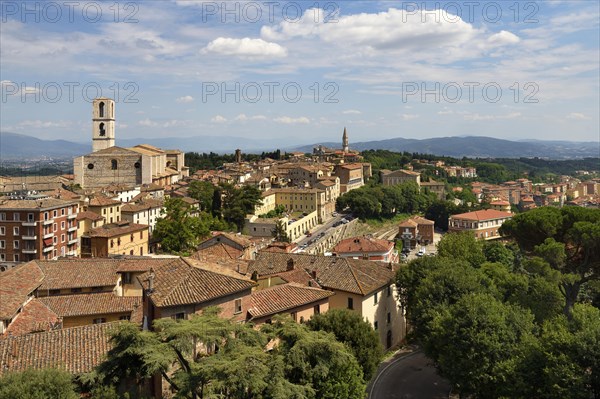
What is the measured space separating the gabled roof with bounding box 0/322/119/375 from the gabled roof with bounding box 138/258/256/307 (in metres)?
1.89

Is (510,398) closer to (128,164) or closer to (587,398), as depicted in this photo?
(587,398)

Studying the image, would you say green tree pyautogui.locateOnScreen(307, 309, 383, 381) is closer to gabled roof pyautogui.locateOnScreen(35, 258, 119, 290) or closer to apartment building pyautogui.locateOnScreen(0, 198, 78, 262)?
gabled roof pyautogui.locateOnScreen(35, 258, 119, 290)

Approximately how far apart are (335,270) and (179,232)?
2011 centimetres

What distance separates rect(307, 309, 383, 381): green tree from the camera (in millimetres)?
18156

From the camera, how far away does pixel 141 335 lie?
12500 millimetres

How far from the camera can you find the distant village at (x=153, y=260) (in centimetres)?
1591

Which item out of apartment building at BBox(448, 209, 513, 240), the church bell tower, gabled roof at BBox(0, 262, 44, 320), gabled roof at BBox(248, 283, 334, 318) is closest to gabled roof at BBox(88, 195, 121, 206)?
gabled roof at BBox(0, 262, 44, 320)

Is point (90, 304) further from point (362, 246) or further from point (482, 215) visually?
point (482, 215)

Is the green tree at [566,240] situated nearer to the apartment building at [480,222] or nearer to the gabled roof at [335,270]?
the gabled roof at [335,270]

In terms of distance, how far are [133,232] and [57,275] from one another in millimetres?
15915

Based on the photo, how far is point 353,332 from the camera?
60.0ft

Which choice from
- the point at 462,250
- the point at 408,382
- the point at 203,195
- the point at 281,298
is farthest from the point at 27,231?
the point at 462,250

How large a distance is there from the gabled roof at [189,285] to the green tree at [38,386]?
148 inches

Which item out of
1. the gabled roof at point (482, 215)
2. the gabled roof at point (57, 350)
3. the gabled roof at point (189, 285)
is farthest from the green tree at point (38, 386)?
the gabled roof at point (482, 215)
